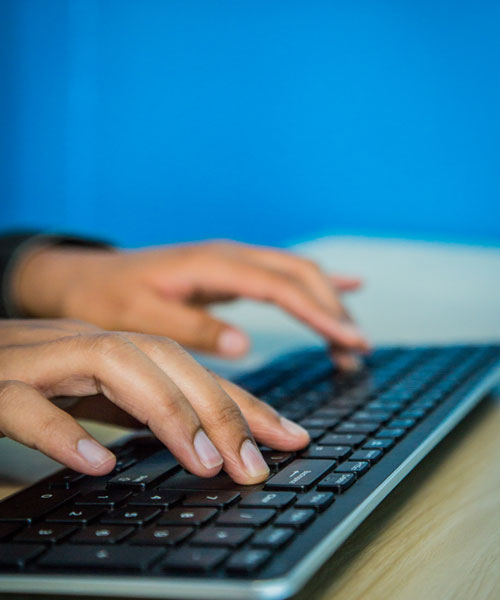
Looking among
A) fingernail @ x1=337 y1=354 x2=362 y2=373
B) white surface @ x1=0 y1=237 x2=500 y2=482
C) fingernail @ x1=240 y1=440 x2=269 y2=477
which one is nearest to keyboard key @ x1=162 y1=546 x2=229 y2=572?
fingernail @ x1=240 y1=440 x2=269 y2=477

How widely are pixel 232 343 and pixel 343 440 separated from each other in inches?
13.6

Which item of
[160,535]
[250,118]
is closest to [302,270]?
[160,535]

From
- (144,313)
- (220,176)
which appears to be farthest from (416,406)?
(220,176)

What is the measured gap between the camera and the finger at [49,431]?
1.43 ft

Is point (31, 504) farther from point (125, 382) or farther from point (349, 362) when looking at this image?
point (349, 362)

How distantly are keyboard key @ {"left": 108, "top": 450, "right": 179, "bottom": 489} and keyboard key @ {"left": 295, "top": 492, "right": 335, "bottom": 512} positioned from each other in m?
0.09

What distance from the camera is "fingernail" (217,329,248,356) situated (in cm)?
82

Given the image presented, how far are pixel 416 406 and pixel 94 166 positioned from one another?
257 centimetres

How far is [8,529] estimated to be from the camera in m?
0.37

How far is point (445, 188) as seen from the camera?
2.31m

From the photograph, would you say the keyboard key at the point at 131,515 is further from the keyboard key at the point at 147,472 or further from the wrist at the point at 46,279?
the wrist at the point at 46,279

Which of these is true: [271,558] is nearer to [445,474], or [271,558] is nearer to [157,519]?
[157,519]

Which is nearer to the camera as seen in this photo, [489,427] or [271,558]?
[271,558]

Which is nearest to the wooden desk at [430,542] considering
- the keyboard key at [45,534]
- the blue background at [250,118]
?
the keyboard key at [45,534]
